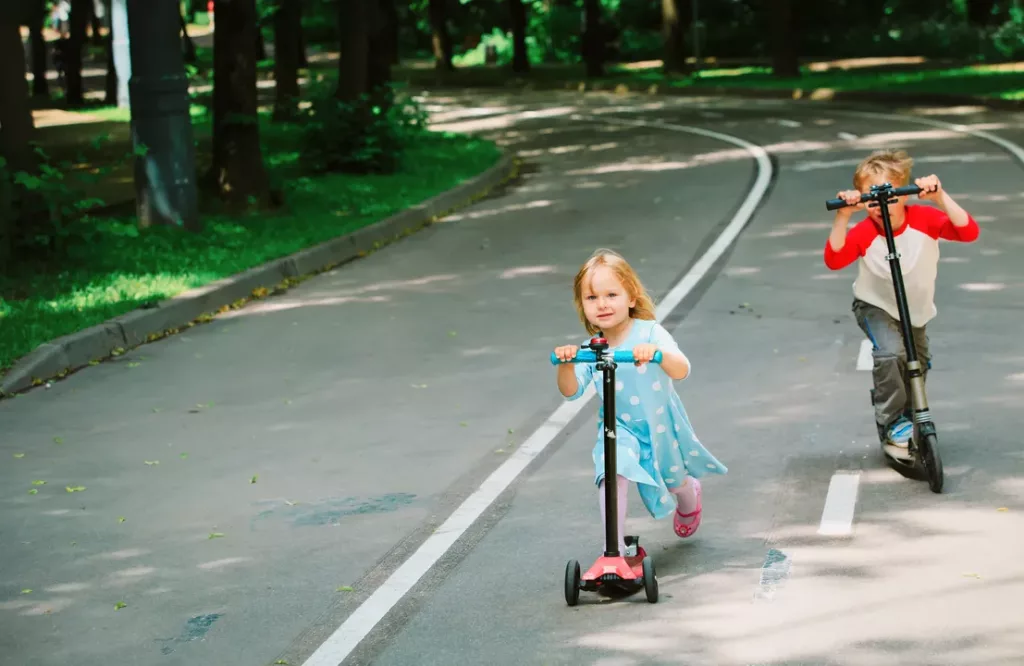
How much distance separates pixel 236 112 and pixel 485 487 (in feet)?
37.8

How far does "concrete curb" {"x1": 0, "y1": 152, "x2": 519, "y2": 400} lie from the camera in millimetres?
10656

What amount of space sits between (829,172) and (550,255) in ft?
23.1

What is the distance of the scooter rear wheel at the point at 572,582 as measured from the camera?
5.85 m

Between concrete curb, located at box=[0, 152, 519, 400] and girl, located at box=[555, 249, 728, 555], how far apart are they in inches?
206


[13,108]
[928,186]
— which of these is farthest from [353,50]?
[928,186]

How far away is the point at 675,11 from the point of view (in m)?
52.6

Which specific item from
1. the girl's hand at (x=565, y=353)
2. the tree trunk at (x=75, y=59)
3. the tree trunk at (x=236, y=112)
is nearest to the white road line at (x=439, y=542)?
the girl's hand at (x=565, y=353)

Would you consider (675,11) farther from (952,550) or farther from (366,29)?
(952,550)

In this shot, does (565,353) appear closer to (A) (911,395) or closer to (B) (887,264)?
(A) (911,395)

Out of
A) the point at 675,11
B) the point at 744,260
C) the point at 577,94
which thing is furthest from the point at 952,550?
the point at 675,11

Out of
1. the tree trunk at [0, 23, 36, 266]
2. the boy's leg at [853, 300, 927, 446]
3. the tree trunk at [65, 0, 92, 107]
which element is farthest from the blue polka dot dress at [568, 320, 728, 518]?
the tree trunk at [65, 0, 92, 107]

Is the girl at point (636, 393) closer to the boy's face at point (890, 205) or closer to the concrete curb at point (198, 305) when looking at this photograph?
the boy's face at point (890, 205)

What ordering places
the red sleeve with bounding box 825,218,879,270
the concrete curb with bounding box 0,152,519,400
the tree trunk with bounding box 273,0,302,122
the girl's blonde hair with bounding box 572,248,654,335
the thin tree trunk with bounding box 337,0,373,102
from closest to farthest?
the girl's blonde hair with bounding box 572,248,654,335 → the red sleeve with bounding box 825,218,879,270 → the concrete curb with bounding box 0,152,519,400 → the thin tree trunk with bounding box 337,0,373,102 → the tree trunk with bounding box 273,0,302,122

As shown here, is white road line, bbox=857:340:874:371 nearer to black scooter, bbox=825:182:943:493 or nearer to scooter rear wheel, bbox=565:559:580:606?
black scooter, bbox=825:182:943:493
